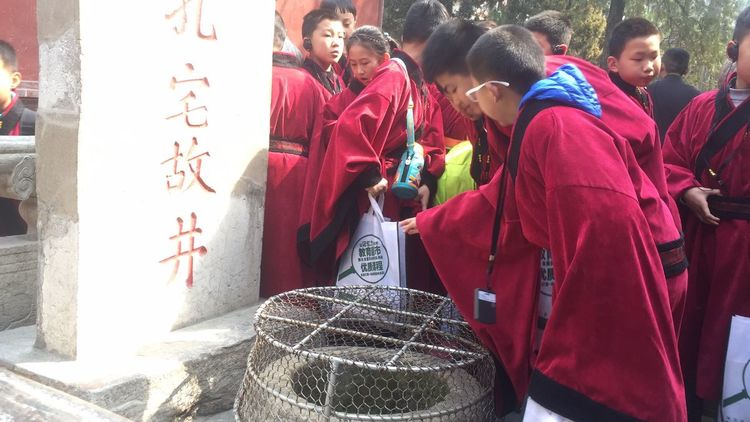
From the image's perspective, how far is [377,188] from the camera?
3.10m

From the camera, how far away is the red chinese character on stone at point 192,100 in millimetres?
2650

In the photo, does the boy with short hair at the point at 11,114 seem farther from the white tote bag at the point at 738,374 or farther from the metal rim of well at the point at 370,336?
the white tote bag at the point at 738,374

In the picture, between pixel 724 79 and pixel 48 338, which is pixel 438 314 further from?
pixel 724 79

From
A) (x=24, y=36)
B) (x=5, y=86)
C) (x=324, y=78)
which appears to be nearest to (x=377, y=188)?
(x=324, y=78)

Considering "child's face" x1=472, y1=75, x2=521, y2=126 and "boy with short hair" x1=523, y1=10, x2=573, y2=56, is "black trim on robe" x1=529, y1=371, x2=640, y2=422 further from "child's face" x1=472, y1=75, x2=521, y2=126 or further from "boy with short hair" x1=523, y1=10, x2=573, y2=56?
"boy with short hair" x1=523, y1=10, x2=573, y2=56

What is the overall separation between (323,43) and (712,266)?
7.91ft

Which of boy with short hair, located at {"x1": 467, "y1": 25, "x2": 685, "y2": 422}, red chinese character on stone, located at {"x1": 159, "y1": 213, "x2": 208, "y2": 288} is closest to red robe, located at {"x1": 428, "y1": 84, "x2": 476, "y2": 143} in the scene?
red chinese character on stone, located at {"x1": 159, "y1": 213, "x2": 208, "y2": 288}

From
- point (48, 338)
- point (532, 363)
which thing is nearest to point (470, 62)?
point (532, 363)

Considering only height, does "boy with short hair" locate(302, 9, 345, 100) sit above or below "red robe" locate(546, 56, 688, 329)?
above

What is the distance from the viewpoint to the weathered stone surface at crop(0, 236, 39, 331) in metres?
2.87

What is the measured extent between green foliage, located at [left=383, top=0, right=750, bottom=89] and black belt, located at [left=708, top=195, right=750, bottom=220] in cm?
1121

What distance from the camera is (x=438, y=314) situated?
2.69 metres

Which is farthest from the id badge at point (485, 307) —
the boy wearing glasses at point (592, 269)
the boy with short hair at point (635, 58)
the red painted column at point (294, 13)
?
the red painted column at point (294, 13)

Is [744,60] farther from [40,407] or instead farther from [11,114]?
[11,114]
